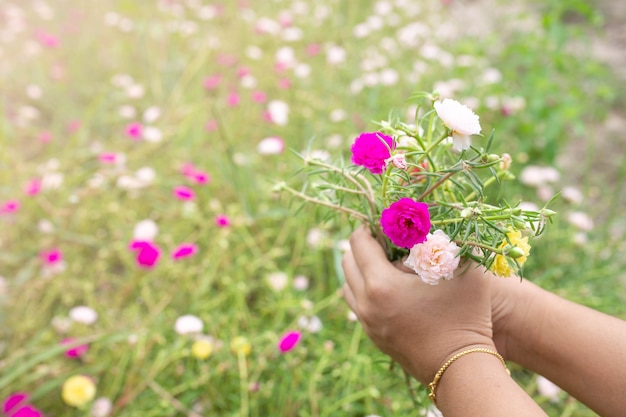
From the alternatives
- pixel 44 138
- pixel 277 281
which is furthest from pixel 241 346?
pixel 44 138

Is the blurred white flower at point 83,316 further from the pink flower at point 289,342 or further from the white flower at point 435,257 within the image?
the white flower at point 435,257

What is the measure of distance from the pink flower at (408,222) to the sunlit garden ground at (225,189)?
16 cm

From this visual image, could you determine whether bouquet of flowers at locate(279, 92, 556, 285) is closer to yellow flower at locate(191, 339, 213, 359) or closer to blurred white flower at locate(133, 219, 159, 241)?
yellow flower at locate(191, 339, 213, 359)

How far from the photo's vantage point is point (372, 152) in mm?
608

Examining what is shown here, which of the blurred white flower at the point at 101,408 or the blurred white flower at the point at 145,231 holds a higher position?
the blurred white flower at the point at 145,231

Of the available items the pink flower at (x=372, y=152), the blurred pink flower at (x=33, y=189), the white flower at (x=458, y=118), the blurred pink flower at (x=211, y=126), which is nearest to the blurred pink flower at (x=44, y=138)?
the blurred pink flower at (x=33, y=189)

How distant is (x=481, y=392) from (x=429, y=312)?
107 mm

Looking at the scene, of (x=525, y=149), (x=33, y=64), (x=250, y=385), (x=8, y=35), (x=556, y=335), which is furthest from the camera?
(x=8, y=35)

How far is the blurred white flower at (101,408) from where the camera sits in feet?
3.43

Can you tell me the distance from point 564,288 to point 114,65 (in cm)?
187

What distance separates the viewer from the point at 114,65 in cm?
218

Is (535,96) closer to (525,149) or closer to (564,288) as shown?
(525,149)

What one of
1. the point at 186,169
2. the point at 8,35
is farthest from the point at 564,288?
the point at 8,35

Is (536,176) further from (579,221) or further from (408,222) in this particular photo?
(408,222)
